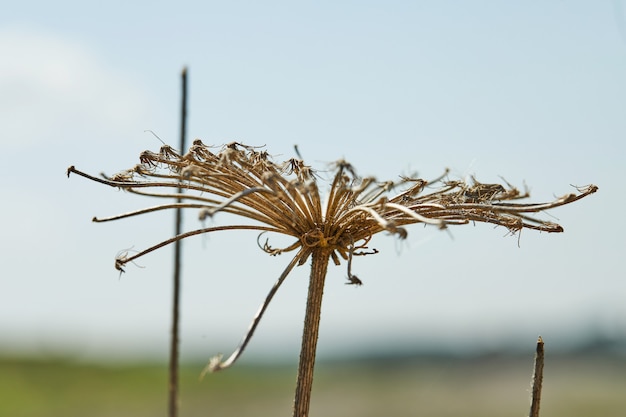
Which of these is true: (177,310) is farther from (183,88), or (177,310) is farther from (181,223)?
(183,88)

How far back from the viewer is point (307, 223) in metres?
2.41

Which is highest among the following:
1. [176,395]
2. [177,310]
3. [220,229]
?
[220,229]

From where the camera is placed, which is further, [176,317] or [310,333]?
[176,317]

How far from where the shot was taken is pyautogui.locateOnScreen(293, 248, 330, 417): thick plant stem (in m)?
2.33

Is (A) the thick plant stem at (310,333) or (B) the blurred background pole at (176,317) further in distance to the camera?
(B) the blurred background pole at (176,317)

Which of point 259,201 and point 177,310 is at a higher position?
point 259,201

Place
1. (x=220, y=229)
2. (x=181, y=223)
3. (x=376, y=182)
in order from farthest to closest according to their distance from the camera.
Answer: (x=181, y=223), (x=220, y=229), (x=376, y=182)

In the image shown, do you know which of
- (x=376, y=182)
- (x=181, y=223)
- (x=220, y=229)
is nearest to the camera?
(x=376, y=182)

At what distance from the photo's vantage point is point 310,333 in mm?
2377

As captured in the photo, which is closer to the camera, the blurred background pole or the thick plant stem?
the thick plant stem

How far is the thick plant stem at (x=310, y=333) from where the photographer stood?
2.33 meters

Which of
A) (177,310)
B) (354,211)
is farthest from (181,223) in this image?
(354,211)

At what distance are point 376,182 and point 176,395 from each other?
38.3 inches

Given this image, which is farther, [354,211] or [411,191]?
[411,191]
